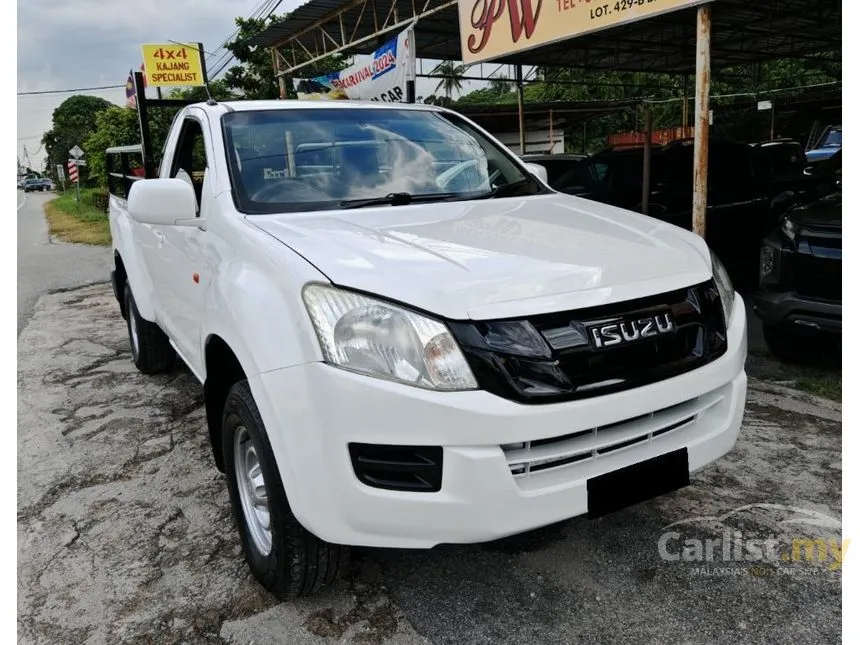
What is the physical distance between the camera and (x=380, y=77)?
965 cm

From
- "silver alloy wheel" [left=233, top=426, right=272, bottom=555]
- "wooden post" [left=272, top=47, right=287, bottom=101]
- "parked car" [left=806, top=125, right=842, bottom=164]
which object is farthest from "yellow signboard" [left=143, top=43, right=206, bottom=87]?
"silver alloy wheel" [left=233, top=426, right=272, bottom=555]

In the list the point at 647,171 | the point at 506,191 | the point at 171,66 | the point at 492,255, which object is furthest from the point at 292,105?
the point at 171,66

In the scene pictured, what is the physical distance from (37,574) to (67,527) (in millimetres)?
364

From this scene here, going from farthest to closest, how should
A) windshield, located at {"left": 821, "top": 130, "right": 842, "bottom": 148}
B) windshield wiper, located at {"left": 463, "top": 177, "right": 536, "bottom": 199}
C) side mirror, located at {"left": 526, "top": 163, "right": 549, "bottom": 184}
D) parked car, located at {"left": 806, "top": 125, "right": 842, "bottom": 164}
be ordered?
Result: windshield, located at {"left": 821, "top": 130, "right": 842, "bottom": 148} < parked car, located at {"left": 806, "top": 125, "right": 842, "bottom": 164} < side mirror, located at {"left": 526, "top": 163, "right": 549, "bottom": 184} < windshield wiper, located at {"left": 463, "top": 177, "right": 536, "bottom": 199}

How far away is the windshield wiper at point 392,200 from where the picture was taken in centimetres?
283

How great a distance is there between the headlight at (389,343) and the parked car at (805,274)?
3.30 m

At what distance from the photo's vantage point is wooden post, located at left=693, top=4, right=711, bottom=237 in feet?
18.0

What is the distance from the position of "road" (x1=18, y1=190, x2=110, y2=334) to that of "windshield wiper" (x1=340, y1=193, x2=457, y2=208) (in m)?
5.66

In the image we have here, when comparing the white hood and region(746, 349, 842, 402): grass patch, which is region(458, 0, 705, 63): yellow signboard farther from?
the white hood

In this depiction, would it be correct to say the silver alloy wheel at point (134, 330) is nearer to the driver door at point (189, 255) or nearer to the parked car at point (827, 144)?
the driver door at point (189, 255)

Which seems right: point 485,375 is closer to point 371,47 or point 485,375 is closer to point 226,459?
point 226,459

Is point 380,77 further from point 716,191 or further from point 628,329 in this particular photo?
point 628,329

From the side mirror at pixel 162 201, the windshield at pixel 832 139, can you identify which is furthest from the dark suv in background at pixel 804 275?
the windshield at pixel 832 139

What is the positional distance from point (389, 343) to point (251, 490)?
0.99 metres
